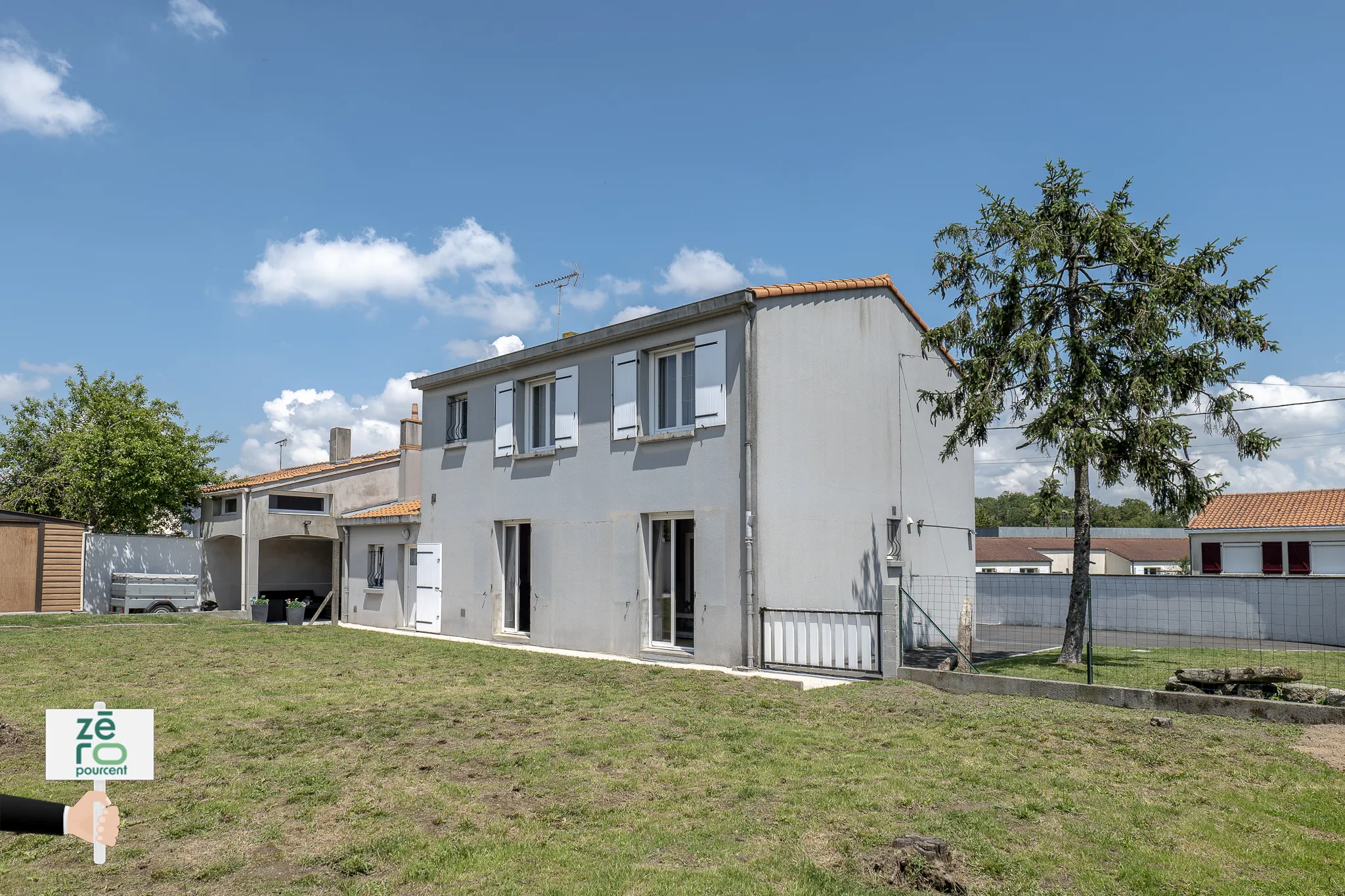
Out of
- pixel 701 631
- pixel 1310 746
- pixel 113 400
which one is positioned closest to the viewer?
pixel 1310 746

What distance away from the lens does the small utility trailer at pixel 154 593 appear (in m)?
24.1

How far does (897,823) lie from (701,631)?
24.8 feet

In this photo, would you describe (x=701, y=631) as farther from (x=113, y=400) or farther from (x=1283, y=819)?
(x=113, y=400)

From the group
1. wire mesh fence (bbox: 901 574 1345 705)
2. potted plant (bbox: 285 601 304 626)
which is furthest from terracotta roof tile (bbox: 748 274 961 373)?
potted plant (bbox: 285 601 304 626)

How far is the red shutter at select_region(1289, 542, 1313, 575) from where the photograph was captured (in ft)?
84.8

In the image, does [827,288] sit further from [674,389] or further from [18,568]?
[18,568]

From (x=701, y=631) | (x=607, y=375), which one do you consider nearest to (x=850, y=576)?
(x=701, y=631)

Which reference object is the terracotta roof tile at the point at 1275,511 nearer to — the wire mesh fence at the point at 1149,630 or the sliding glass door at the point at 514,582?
the wire mesh fence at the point at 1149,630

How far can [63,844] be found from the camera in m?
4.98

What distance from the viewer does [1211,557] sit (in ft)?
90.8

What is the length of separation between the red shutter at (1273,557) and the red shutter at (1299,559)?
0.20 metres

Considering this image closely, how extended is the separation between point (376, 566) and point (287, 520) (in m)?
5.37

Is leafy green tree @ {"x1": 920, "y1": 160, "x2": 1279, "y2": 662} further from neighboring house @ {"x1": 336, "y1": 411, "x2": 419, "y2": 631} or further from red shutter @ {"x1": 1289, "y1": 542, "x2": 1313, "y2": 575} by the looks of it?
red shutter @ {"x1": 1289, "y1": 542, "x2": 1313, "y2": 575}

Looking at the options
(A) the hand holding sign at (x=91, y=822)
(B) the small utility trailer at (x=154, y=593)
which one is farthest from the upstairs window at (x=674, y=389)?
(B) the small utility trailer at (x=154, y=593)
